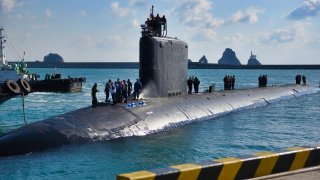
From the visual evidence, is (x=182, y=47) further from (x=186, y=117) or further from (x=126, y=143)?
(x=126, y=143)

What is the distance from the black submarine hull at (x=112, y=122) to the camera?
1394cm

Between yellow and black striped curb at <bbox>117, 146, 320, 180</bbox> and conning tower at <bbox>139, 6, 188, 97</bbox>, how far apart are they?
14300 millimetres

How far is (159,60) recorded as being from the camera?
2086 centimetres

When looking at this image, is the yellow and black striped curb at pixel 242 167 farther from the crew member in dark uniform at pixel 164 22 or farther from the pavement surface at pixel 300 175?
the crew member in dark uniform at pixel 164 22

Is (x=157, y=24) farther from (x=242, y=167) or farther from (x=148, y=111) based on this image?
(x=242, y=167)

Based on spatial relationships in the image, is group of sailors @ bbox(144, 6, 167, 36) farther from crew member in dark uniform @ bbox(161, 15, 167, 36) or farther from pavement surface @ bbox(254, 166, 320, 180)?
pavement surface @ bbox(254, 166, 320, 180)

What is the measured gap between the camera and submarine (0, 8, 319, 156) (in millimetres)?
14258

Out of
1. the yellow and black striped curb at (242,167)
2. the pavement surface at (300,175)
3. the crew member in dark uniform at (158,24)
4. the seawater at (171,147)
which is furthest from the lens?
the crew member in dark uniform at (158,24)

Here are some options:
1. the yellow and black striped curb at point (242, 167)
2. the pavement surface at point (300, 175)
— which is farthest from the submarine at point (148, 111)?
the pavement surface at point (300, 175)

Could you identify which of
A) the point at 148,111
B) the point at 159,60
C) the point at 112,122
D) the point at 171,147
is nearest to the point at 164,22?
the point at 159,60

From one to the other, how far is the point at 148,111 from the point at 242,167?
12.8 m

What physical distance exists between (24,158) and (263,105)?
2193 centimetres

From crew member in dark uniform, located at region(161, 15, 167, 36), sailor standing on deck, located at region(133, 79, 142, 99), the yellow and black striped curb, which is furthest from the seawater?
crew member in dark uniform, located at region(161, 15, 167, 36)

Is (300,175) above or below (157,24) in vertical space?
below
